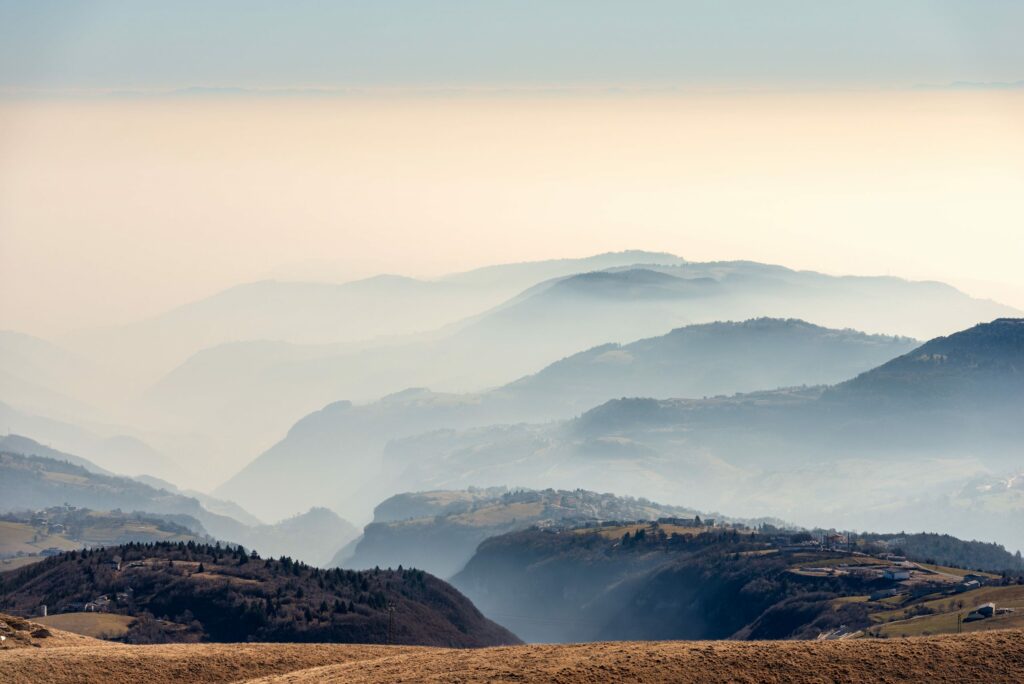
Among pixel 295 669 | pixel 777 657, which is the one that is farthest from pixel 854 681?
pixel 295 669

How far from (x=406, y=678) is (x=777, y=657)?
33.2 m

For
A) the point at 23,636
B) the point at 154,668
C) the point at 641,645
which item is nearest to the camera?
the point at 641,645

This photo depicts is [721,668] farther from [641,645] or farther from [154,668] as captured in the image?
[154,668]

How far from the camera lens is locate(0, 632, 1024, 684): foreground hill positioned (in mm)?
149250

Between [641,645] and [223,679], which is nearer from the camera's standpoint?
[641,645]

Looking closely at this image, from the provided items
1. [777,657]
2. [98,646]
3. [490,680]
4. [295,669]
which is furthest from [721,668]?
[98,646]

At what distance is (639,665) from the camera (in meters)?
151

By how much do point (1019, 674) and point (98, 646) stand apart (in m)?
104

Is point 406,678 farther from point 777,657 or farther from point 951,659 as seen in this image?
point 951,659

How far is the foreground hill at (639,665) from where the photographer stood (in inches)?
5876

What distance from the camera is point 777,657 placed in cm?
15412

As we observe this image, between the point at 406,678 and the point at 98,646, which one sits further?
the point at 98,646

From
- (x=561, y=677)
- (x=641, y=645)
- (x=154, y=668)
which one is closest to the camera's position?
(x=561, y=677)

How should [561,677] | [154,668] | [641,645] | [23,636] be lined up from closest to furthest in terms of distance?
1. [561,677]
2. [641,645]
3. [154,668]
4. [23,636]
